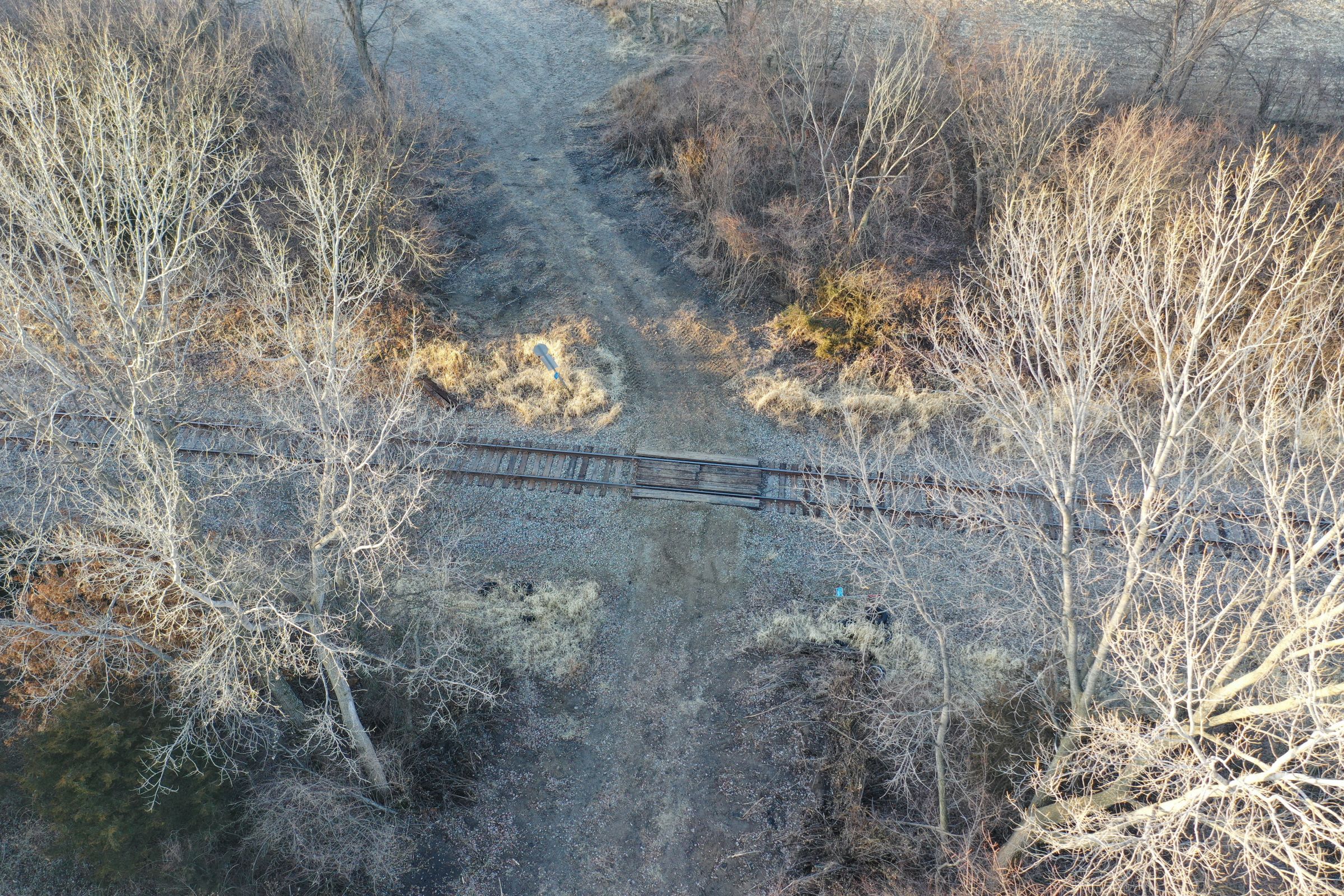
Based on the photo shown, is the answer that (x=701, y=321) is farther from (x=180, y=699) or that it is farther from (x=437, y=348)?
(x=180, y=699)

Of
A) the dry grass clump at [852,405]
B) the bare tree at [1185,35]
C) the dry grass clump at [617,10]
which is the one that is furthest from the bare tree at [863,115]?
the dry grass clump at [617,10]

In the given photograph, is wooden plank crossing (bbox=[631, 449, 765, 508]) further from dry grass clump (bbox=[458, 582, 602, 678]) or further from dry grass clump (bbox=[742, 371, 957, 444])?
dry grass clump (bbox=[458, 582, 602, 678])

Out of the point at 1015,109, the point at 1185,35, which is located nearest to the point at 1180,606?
the point at 1015,109

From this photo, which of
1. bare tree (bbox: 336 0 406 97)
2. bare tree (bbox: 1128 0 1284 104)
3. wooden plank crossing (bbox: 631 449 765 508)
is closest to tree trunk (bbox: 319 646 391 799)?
wooden plank crossing (bbox: 631 449 765 508)

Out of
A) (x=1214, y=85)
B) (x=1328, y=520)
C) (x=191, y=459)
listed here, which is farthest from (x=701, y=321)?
(x=1214, y=85)

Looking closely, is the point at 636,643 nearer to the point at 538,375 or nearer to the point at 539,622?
the point at 539,622
